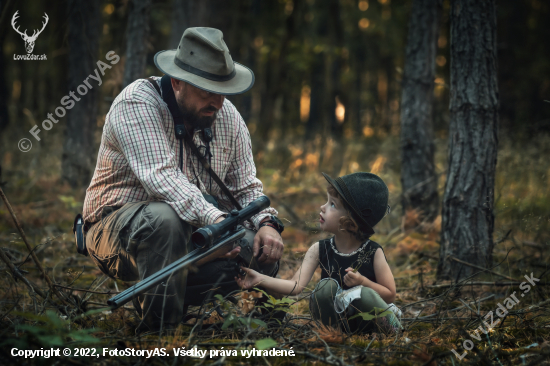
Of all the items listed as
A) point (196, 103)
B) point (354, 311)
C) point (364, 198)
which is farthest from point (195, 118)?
point (354, 311)

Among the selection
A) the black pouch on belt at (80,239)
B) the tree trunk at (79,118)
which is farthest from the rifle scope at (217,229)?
the tree trunk at (79,118)

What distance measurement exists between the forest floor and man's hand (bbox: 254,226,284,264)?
28 centimetres

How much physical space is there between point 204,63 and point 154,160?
719mm

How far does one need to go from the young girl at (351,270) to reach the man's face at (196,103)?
95 centimetres

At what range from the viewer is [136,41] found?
219 inches

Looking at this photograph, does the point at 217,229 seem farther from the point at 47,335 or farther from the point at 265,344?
the point at 47,335

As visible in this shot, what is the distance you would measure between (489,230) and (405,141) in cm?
239

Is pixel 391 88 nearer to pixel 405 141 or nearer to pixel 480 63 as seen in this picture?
pixel 405 141

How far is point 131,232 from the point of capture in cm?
271

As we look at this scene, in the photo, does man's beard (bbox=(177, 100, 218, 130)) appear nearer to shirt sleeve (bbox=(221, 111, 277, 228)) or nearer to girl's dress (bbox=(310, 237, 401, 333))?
shirt sleeve (bbox=(221, 111, 277, 228))

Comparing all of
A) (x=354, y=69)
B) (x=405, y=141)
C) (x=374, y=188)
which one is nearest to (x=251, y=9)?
(x=354, y=69)

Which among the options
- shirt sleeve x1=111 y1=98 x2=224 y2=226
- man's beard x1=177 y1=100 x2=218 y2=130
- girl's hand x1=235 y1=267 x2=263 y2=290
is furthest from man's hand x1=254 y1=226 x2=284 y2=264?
man's beard x1=177 y1=100 x2=218 y2=130

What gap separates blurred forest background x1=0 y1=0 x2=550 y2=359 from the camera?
497 cm

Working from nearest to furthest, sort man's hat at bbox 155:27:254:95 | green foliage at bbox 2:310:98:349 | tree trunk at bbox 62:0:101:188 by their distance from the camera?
green foliage at bbox 2:310:98:349
man's hat at bbox 155:27:254:95
tree trunk at bbox 62:0:101:188
